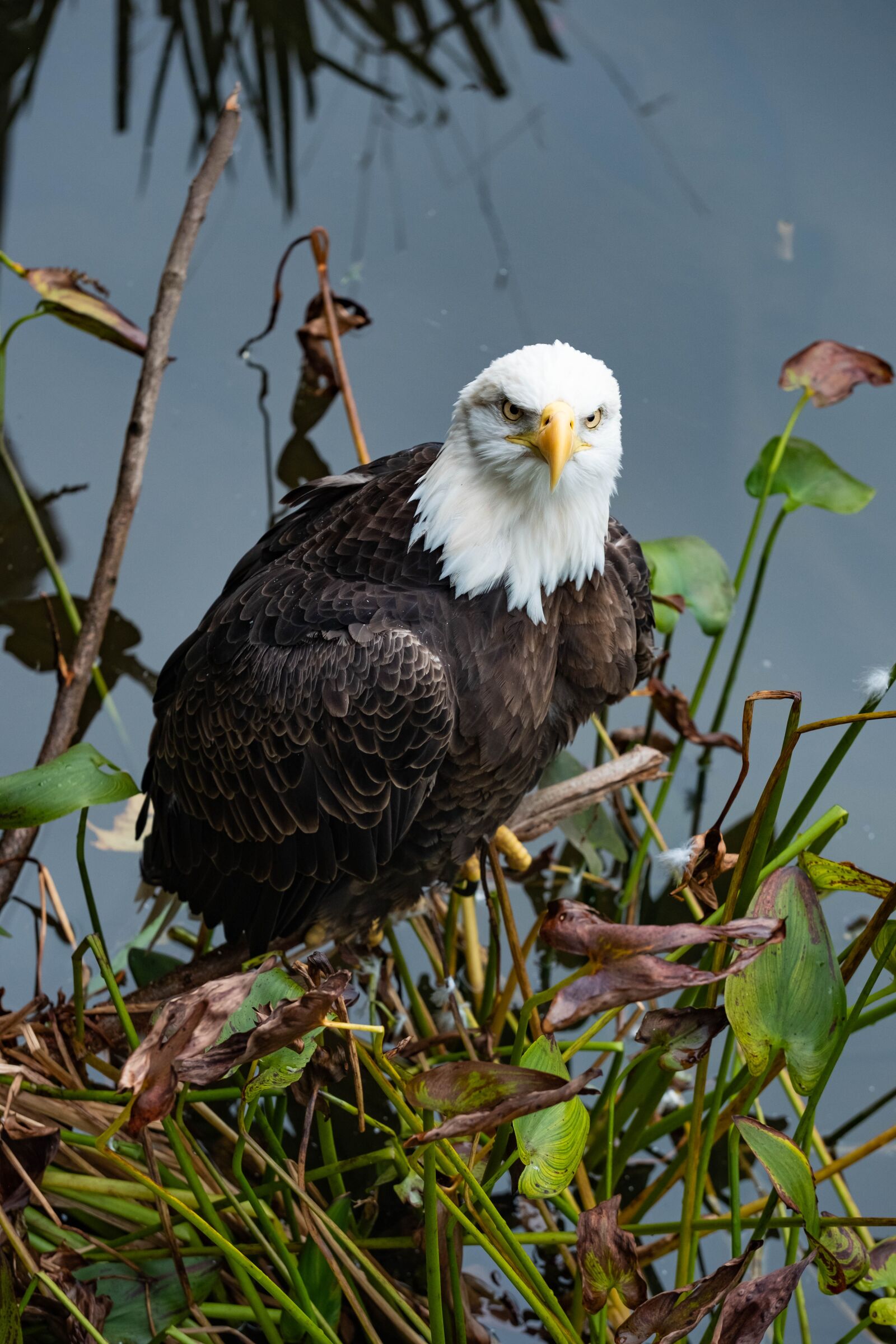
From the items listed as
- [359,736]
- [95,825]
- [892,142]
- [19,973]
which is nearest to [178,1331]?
[359,736]

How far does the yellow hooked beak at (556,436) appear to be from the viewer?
1376mm

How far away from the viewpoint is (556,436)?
1375mm

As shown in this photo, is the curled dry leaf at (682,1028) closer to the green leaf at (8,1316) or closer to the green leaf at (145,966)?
the green leaf at (8,1316)

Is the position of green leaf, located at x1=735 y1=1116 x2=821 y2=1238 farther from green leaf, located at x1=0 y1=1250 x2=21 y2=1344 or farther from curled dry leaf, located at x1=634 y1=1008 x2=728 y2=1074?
green leaf, located at x1=0 y1=1250 x2=21 y2=1344

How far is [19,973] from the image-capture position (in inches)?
85.5

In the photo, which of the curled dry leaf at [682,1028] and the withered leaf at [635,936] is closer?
the withered leaf at [635,936]

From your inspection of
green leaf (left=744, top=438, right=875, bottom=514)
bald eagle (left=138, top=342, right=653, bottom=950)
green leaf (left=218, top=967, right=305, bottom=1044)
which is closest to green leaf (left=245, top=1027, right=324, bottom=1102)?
green leaf (left=218, top=967, right=305, bottom=1044)

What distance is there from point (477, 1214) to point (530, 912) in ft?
3.47

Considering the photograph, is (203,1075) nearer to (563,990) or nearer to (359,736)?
(563,990)

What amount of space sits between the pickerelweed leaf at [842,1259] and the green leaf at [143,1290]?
2.55 ft

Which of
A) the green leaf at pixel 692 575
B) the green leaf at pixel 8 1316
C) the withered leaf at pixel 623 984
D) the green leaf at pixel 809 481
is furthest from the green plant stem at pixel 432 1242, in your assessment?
the green leaf at pixel 809 481

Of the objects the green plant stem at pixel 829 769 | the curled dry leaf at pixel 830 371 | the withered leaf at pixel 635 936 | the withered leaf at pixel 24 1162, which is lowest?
the withered leaf at pixel 24 1162

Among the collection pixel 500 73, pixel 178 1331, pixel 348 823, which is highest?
pixel 500 73

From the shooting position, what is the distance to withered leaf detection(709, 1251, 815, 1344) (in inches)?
39.8
